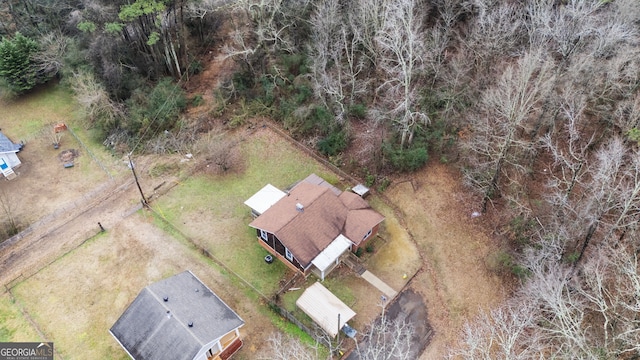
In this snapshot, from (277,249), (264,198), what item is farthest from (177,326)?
(264,198)

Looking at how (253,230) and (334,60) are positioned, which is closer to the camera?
(253,230)

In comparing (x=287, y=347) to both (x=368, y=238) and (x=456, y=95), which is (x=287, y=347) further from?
(x=456, y=95)

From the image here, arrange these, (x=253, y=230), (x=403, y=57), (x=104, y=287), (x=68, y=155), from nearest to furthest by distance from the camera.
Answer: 1. (x=104, y=287)
2. (x=253, y=230)
3. (x=403, y=57)
4. (x=68, y=155)

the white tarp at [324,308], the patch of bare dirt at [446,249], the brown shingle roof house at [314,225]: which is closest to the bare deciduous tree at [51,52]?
the brown shingle roof house at [314,225]

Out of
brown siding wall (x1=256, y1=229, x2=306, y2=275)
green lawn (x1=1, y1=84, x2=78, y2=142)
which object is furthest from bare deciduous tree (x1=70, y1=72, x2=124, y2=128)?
brown siding wall (x1=256, y1=229, x2=306, y2=275)

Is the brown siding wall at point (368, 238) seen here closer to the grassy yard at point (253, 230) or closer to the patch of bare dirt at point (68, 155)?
the grassy yard at point (253, 230)

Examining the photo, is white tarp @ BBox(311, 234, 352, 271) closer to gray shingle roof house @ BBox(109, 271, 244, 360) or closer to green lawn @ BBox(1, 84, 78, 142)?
gray shingle roof house @ BBox(109, 271, 244, 360)
